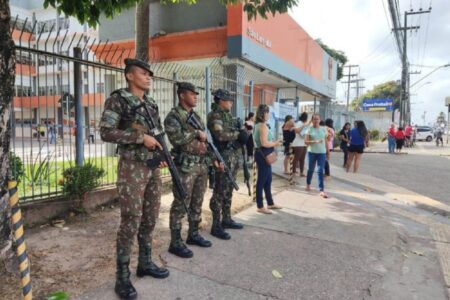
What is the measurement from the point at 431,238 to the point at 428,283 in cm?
161

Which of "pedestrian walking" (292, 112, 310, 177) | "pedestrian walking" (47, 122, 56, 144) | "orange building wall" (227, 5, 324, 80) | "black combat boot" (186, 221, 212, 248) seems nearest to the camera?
"black combat boot" (186, 221, 212, 248)

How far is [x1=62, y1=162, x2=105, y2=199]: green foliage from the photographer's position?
4.63 m

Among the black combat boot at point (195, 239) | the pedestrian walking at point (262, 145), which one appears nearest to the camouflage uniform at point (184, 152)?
the black combat boot at point (195, 239)

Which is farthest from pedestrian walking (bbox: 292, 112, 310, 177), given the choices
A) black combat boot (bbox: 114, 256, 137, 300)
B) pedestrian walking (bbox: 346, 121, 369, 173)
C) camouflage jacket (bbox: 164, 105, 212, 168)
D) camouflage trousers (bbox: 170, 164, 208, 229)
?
black combat boot (bbox: 114, 256, 137, 300)

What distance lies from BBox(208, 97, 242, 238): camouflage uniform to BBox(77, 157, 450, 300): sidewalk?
1.39 feet

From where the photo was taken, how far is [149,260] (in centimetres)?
316

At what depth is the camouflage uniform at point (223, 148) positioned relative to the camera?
13.4 feet

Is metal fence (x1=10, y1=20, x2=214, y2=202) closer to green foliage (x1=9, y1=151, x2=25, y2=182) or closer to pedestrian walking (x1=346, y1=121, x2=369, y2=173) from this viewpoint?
green foliage (x1=9, y1=151, x2=25, y2=182)

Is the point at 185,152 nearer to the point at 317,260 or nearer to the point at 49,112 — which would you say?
the point at 317,260

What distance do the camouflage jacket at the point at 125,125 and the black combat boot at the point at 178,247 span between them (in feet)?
3.73

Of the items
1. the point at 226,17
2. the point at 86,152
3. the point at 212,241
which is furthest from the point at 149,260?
the point at 226,17

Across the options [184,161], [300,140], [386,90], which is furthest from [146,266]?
[386,90]

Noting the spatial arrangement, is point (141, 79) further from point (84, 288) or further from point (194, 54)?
point (194, 54)

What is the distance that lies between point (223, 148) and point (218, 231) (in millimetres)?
1004
